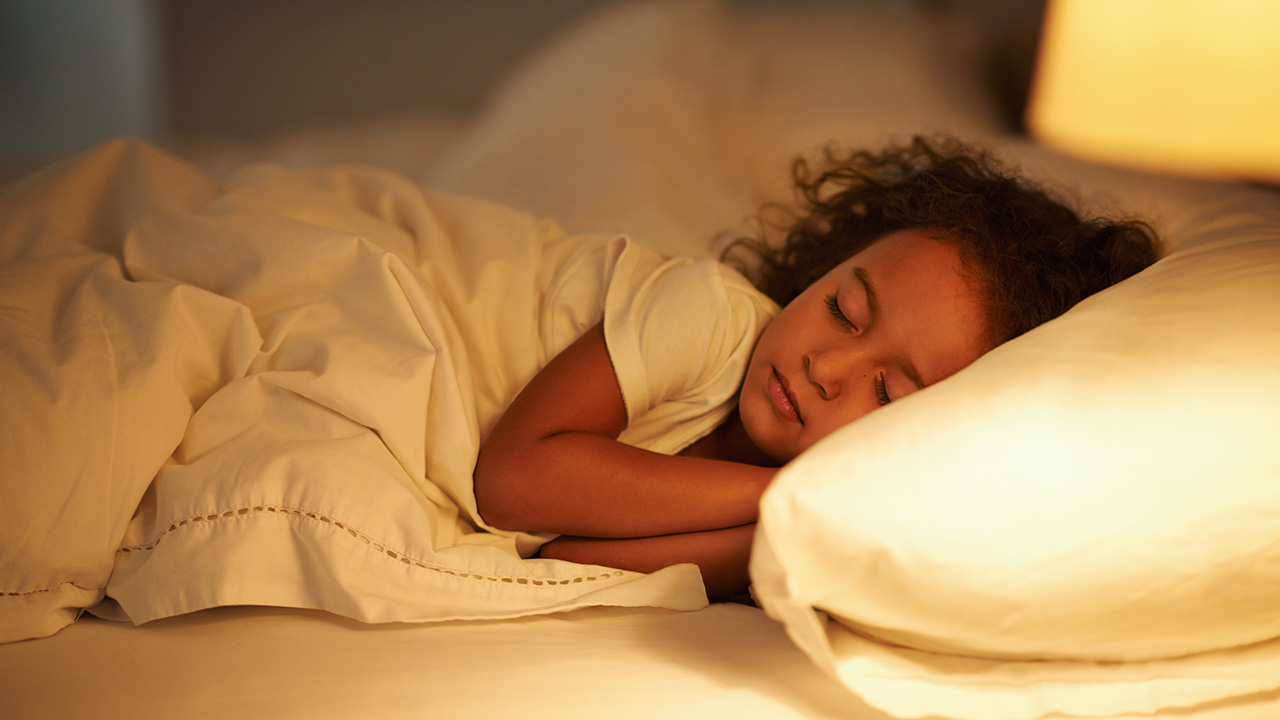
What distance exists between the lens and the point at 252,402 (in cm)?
66

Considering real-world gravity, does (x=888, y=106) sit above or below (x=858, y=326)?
above

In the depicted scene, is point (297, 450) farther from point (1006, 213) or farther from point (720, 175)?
point (720, 175)

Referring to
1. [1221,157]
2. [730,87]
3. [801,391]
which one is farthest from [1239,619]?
[730,87]

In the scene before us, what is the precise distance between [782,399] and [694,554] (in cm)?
15

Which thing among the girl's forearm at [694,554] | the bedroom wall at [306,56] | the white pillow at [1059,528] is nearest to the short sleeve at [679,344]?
the girl's forearm at [694,554]

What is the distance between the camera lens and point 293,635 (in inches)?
22.4

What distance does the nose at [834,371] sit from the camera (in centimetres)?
68

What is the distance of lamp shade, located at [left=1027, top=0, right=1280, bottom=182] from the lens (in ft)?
2.70

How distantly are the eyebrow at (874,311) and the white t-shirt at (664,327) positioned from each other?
0.33ft

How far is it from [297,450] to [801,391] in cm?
39

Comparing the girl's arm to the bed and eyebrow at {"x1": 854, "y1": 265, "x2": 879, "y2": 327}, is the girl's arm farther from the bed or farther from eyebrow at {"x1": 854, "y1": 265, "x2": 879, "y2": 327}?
eyebrow at {"x1": 854, "y1": 265, "x2": 879, "y2": 327}

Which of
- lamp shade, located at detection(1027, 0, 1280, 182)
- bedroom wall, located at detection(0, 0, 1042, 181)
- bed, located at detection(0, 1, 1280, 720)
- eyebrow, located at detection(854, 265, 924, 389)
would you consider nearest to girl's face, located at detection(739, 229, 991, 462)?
eyebrow, located at detection(854, 265, 924, 389)

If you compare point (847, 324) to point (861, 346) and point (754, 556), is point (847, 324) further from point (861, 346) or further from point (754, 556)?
point (754, 556)

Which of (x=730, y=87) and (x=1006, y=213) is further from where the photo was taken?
(x=730, y=87)
